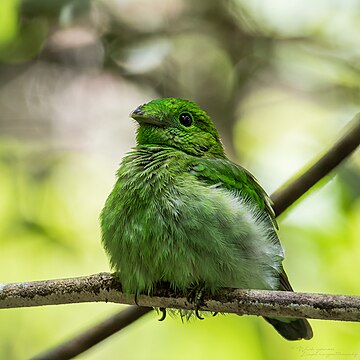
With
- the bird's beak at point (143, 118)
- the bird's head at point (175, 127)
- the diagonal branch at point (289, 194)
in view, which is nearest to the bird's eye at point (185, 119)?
the bird's head at point (175, 127)

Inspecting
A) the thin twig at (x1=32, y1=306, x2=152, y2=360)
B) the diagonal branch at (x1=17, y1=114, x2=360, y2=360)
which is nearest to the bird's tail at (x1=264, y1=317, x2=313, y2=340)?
the diagonal branch at (x1=17, y1=114, x2=360, y2=360)

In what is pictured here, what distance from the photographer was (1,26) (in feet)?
19.7

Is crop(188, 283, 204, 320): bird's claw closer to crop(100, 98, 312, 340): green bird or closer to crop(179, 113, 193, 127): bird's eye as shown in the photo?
crop(100, 98, 312, 340): green bird

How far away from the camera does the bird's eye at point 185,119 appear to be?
4.14 metres

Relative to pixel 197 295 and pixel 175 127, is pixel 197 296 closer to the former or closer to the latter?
pixel 197 295

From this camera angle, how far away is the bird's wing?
3.71 meters

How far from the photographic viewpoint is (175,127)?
408 cm

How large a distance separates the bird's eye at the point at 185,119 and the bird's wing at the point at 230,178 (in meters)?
0.33

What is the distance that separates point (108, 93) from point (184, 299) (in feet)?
11.5

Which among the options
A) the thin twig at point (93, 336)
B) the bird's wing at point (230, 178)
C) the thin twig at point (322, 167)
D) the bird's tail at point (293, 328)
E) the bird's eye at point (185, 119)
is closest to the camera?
the thin twig at point (322, 167)

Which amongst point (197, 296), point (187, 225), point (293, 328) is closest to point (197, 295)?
point (197, 296)

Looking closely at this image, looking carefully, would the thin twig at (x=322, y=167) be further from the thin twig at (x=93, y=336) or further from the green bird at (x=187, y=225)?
the thin twig at (x=93, y=336)

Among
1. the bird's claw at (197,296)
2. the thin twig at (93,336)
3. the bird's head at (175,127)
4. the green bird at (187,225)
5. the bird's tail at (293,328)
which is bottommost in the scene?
the bird's tail at (293,328)

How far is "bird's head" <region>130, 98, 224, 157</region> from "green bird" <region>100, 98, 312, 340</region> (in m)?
0.01
